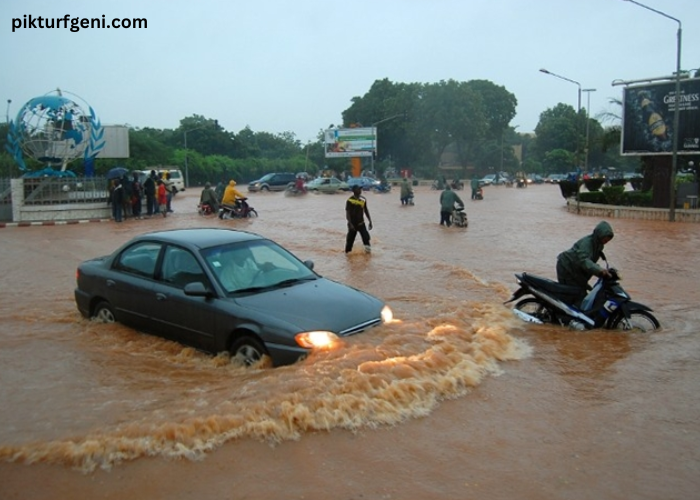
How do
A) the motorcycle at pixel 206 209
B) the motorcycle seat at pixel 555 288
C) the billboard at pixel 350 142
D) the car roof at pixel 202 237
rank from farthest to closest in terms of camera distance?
→ the billboard at pixel 350 142 → the motorcycle at pixel 206 209 → the motorcycle seat at pixel 555 288 → the car roof at pixel 202 237

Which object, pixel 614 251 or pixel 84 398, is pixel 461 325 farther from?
pixel 614 251

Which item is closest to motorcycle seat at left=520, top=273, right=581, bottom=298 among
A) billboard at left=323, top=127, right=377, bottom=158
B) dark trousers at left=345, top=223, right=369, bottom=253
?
dark trousers at left=345, top=223, right=369, bottom=253

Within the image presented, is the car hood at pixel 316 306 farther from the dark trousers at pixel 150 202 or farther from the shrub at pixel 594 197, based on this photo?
the shrub at pixel 594 197

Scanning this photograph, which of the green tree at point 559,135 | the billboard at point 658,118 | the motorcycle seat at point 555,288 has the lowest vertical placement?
the motorcycle seat at point 555,288

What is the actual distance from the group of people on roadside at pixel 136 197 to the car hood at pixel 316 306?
20.2 metres

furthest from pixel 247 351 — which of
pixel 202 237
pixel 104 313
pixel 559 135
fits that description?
pixel 559 135

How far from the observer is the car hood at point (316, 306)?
19.8 ft

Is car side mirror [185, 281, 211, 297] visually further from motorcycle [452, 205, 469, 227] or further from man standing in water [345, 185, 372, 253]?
motorcycle [452, 205, 469, 227]

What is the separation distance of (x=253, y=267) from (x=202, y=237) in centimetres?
→ 76

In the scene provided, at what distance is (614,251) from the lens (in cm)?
1633

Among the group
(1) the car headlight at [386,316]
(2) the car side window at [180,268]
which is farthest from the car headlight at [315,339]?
(2) the car side window at [180,268]

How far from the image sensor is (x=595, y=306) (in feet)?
26.1

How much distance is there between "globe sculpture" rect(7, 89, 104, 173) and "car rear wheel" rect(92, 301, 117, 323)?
2252cm

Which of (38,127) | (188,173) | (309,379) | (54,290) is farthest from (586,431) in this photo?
(188,173)
